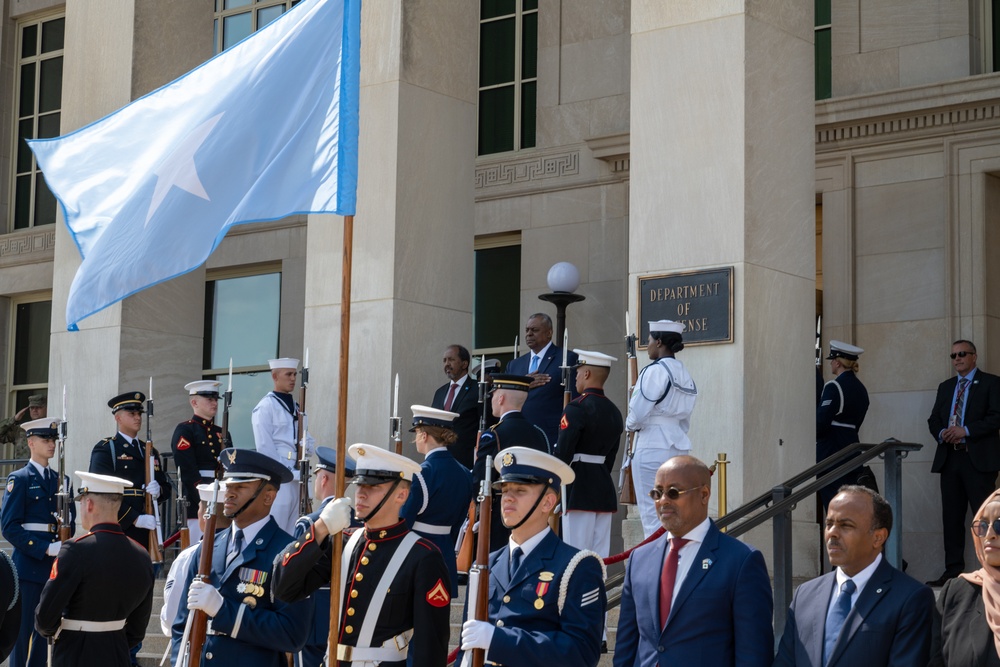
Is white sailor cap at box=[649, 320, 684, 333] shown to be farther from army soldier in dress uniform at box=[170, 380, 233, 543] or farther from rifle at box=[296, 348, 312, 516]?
army soldier in dress uniform at box=[170, 380, 233, 543]

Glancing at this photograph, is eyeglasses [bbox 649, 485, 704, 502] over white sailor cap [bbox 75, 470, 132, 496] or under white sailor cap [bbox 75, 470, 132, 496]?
over

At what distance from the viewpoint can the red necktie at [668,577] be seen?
6.26m

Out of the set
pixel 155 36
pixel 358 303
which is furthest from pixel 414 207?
pixel 155 36

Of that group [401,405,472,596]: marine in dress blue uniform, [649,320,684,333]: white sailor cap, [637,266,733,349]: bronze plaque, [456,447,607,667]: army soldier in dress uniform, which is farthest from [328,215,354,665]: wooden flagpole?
[637,266,733,349]: bronze plaque

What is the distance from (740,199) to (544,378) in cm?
261

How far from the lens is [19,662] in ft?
37.9

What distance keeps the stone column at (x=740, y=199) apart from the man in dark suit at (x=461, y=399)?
1.91 meters

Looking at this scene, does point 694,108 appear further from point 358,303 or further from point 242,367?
point 242,367

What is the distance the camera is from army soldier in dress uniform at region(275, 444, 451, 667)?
6633 mm

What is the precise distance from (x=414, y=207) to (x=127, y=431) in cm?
326

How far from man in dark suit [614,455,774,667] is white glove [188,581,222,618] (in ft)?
6.16

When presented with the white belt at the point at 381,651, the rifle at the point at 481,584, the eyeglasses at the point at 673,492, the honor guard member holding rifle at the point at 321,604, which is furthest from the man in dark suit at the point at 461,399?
the eyeglasses at the point at 673,492

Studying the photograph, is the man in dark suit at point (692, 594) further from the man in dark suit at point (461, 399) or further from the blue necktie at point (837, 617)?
the man in dark suit at point (461, 399)

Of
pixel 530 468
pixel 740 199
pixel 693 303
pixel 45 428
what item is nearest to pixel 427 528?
pixel 693 303
